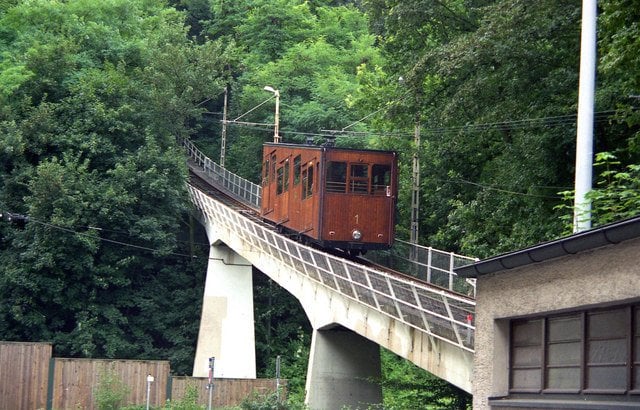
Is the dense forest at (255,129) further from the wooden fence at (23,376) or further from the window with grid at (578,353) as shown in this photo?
the wooden fence at (23,376)

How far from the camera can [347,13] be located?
80312 mm

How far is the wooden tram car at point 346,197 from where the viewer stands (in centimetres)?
3334

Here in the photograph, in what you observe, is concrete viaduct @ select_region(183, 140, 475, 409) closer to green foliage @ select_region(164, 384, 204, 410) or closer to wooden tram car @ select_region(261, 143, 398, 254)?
wooden tram car @ select_region(261, 143, 398, 254)

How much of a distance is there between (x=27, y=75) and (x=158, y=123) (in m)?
7.29

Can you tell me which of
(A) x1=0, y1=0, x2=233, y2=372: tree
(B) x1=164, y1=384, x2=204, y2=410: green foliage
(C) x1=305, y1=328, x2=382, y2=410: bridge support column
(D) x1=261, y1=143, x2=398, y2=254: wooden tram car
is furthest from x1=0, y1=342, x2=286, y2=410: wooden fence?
(A) x1=0, y1=0, x2=233, y2=372: tree

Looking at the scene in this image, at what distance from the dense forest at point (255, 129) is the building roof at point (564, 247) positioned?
8.47 feet

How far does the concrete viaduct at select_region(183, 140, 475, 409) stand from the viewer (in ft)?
67.9

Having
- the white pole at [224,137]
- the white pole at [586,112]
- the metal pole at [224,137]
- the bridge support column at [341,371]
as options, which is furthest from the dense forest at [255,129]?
the bridge support column at [341,371]

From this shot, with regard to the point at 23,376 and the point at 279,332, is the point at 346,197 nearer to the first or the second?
the point at 23,376

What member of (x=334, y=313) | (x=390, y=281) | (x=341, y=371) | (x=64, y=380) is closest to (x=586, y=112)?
(x=390, y=281)

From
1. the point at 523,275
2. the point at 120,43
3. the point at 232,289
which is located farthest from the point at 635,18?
the point at 120,43

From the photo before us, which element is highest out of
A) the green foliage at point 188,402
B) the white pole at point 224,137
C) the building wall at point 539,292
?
the white pole at point 224,137

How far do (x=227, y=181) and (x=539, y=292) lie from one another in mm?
47468

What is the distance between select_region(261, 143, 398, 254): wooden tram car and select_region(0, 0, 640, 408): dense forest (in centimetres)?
175
